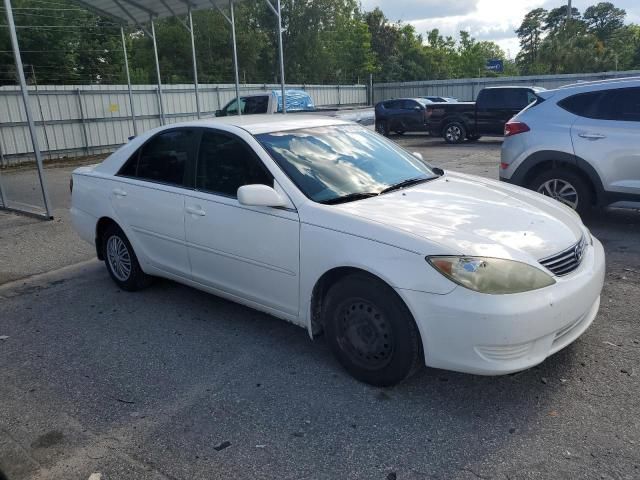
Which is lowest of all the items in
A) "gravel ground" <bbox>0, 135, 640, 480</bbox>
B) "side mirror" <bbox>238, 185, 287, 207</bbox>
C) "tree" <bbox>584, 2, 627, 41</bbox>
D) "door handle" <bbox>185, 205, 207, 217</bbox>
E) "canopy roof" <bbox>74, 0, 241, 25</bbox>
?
"gravel ground" <bbox>0, 135, 640, 480</bbox>

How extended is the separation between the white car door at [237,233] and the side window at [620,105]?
15.3ft

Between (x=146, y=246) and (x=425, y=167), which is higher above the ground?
(x=425, y=167)

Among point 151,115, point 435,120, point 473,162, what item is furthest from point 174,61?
point 473,162

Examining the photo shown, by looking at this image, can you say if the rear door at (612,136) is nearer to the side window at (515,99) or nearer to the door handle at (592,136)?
the door handle at (592,136)

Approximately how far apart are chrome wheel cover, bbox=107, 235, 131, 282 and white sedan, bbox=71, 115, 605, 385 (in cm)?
9

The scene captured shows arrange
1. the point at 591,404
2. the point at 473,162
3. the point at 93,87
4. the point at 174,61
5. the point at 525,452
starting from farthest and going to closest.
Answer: the point at 174,61, the point at 93,87, the point at 473,162, the point at 591,404, the point at 525,452

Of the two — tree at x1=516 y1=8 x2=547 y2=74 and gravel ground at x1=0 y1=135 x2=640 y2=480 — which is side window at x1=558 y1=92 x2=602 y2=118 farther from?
tree at x1=516 y1=8 x2=547 y2=74

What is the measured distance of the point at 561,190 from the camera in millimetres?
6852

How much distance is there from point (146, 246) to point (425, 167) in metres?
2.51

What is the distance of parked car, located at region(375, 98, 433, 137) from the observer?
869 inches

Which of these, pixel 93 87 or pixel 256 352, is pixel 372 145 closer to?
pixel 256 352

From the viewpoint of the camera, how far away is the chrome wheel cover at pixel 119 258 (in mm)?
5145

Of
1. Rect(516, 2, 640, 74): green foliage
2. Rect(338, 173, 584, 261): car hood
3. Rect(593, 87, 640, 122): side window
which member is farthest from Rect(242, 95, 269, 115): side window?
Rect(516, 2, 640, 74): green foliage

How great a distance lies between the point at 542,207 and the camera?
3.82 metres
